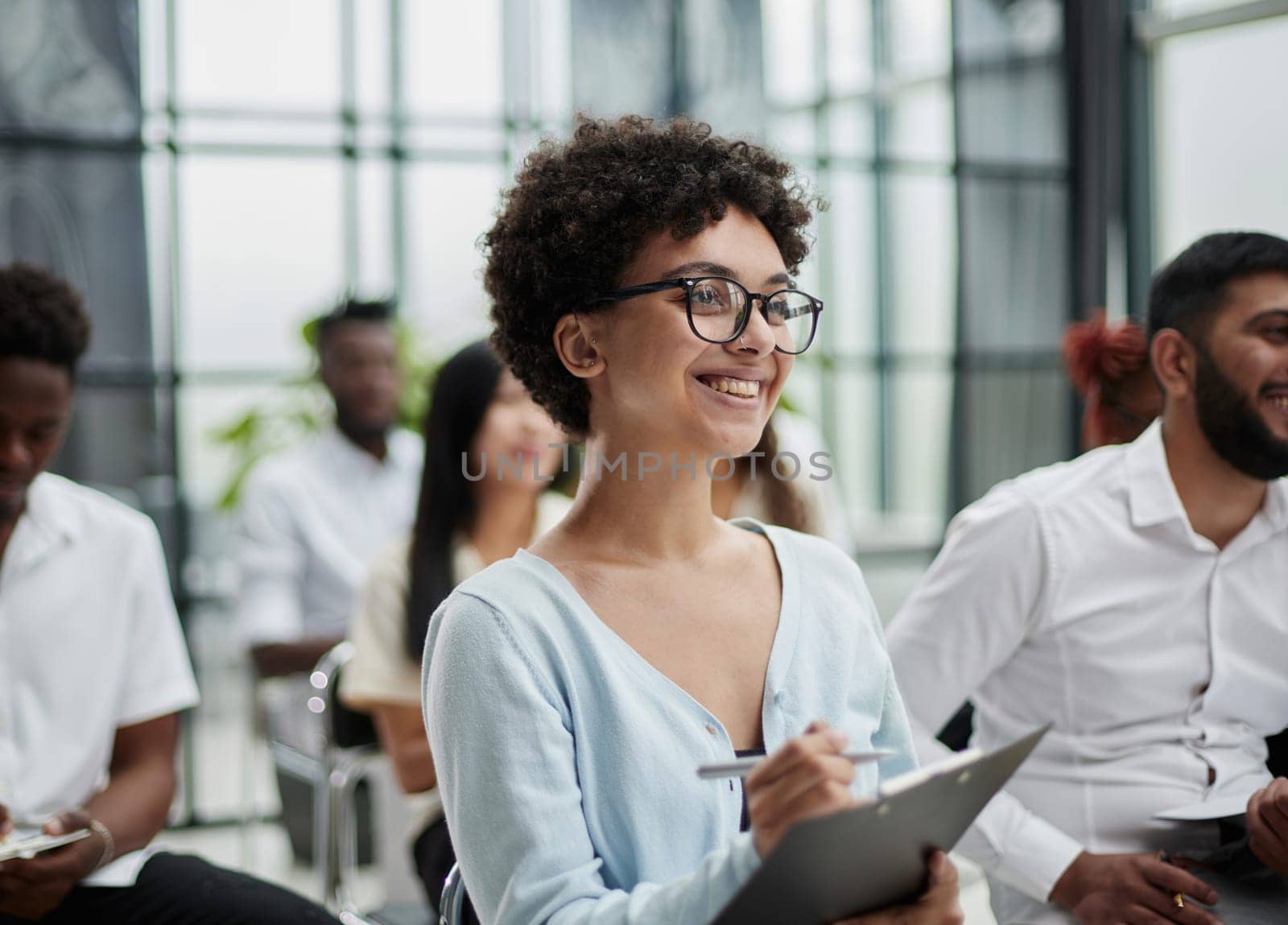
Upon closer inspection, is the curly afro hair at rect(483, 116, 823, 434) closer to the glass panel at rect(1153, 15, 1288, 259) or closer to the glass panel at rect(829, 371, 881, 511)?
the glass panel at rect(1153, 15, 1288, 259)

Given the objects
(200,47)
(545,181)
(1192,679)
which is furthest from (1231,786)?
(200,47)

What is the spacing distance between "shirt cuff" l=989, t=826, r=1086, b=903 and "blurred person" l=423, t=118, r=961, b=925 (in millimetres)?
488

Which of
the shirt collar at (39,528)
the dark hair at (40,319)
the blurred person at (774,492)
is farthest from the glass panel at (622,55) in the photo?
the shirt collar at (39,528)

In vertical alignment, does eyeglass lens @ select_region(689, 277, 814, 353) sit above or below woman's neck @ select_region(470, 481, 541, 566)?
above

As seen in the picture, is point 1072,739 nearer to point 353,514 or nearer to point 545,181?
point 545,181

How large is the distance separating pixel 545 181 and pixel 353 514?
115 inches

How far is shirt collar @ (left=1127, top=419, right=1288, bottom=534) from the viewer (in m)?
1.99

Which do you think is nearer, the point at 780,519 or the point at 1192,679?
the point at 1192,679

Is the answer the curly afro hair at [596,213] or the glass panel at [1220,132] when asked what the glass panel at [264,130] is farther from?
the curly afro hair at [596,213]

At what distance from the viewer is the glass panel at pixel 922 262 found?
5.16m

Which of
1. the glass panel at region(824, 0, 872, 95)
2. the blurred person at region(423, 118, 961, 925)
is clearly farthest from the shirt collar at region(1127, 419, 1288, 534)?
the glass panel at region(824, 0, 872, 95)

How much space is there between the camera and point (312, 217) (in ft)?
15.4

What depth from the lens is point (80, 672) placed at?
2.13 meters

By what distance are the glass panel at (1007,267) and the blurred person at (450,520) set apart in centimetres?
259
